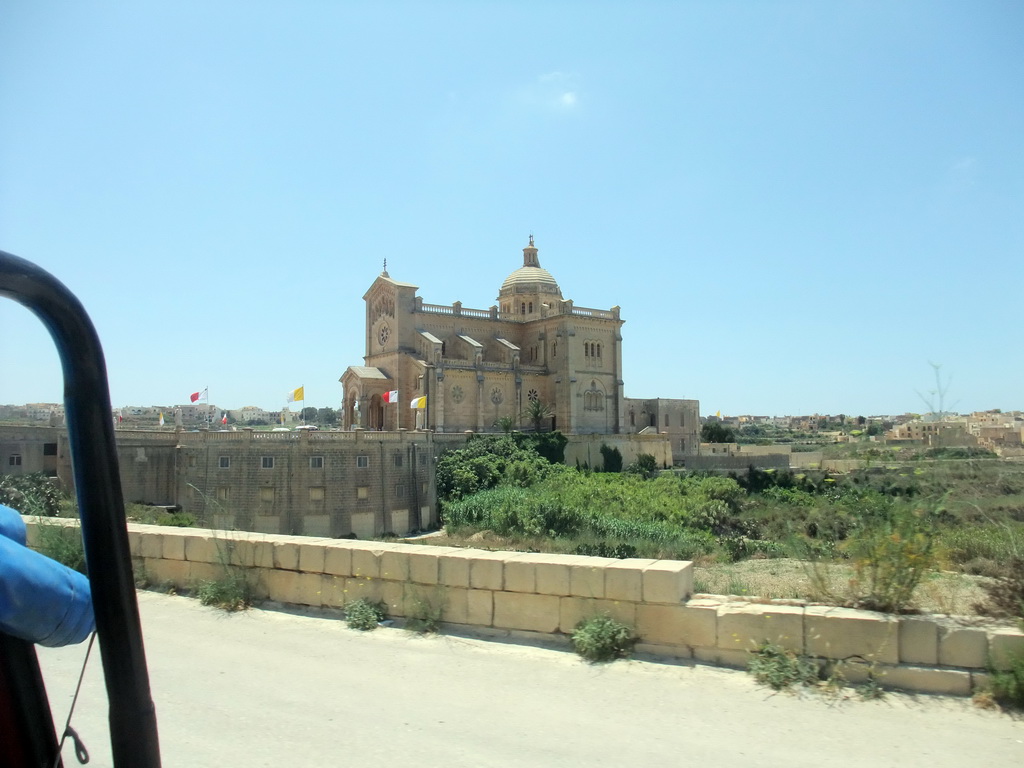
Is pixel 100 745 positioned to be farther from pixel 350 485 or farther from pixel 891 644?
pixel 350 485

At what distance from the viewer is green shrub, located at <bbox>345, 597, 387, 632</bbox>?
23.4 feet

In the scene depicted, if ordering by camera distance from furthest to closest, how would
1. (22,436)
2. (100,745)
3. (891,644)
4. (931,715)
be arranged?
(22,436) → (891,644) → (931,715) → (100,745)

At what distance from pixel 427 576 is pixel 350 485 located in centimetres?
2582

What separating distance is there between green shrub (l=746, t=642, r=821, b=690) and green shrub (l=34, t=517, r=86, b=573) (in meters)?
6.58

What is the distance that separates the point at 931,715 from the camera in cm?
506

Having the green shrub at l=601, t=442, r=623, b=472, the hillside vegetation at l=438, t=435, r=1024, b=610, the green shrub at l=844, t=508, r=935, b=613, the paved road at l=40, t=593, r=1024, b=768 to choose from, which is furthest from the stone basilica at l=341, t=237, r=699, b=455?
the green shrub at l=844, t=508, r=935, b=613

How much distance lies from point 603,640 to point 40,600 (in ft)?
16.9

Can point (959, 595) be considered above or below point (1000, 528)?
below

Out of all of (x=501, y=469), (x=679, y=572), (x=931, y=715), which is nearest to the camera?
(x=931, y=715)

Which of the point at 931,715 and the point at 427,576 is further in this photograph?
the point at 427,576

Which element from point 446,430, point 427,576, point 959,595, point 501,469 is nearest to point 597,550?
point 427,576

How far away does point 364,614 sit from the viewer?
7.19 meters

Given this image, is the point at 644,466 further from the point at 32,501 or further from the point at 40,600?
the point at 40,600

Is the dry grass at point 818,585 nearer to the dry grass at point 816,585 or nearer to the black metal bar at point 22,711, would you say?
the dry grass at point 816,585
